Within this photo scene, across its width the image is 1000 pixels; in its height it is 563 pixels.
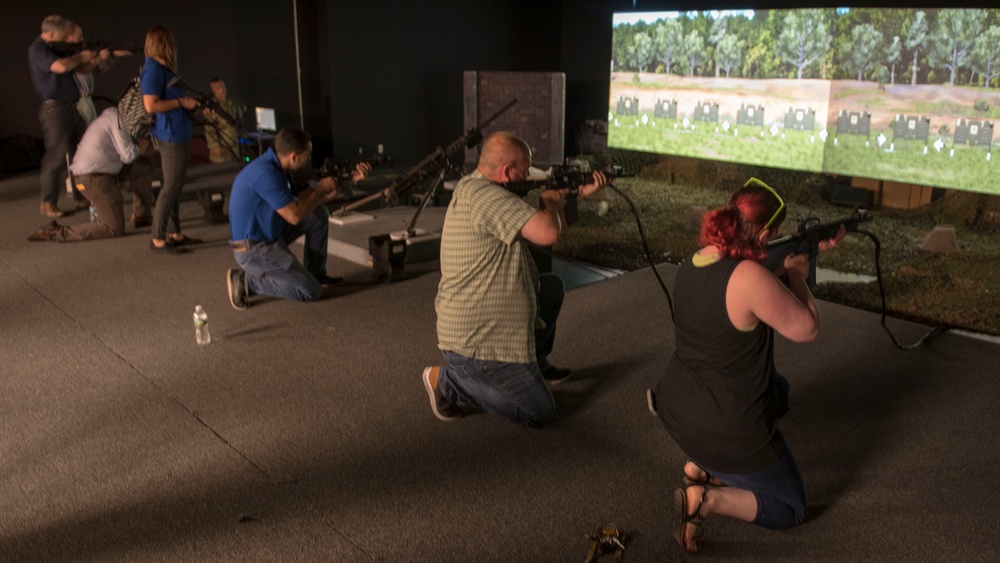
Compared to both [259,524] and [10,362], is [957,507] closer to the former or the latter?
[259,524]

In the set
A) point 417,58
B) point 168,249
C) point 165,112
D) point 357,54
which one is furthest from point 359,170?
point 417,58

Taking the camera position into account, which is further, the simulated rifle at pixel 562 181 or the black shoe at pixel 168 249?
the black shoe at pixel 168 249

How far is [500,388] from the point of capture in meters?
3.33

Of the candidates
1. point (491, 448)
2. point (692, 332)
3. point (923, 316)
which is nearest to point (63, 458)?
point (491, 448)

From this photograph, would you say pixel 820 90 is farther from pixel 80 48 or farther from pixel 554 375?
pixel 80 48

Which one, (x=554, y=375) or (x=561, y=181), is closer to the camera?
(x=561, y=181)

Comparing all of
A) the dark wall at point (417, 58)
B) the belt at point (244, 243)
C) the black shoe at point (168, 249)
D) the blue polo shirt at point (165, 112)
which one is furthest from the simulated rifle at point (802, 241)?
the dark wall at point (417, 58)

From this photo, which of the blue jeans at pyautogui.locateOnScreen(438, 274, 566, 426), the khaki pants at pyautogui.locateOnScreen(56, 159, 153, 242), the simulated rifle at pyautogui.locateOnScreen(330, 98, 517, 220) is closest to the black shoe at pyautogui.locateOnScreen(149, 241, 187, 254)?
the khaki pants at pyautogui.locateOnScreen(56, 159, 153, 242)

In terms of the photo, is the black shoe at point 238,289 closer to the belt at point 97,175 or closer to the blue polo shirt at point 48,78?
the belt at point 97,175

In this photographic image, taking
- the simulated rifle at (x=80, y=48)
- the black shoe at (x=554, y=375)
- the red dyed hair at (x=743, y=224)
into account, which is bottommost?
the black shoe at (x=554, y=375)

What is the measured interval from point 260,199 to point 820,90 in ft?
13.6

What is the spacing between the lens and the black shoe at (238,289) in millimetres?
4855

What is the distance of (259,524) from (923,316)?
4033 mm

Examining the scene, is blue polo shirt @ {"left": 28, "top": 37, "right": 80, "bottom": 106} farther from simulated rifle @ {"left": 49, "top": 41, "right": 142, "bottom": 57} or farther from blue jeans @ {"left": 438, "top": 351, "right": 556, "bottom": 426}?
blue jeans @ {"left": 438, "top": 351, "right": 556, "bottom": 426}
